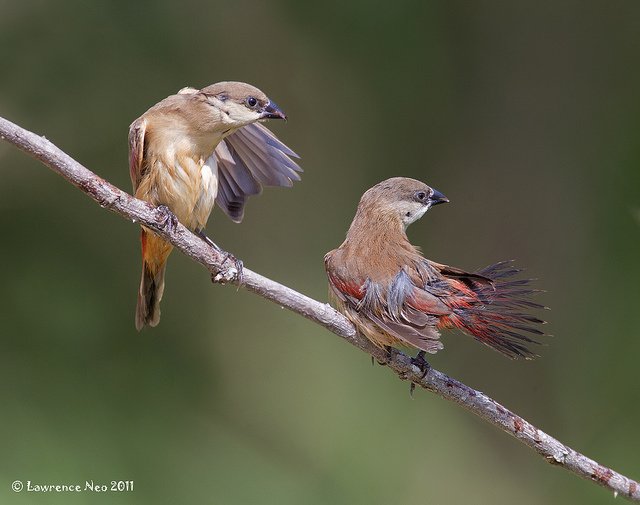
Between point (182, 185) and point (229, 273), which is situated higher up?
point (182, 185)

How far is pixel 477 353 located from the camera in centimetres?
660

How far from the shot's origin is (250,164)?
437cm

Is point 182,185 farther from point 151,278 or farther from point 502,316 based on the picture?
point 502,316

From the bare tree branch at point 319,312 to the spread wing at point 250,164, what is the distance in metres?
1.13

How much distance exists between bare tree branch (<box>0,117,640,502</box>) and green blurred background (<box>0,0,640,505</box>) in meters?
2.63

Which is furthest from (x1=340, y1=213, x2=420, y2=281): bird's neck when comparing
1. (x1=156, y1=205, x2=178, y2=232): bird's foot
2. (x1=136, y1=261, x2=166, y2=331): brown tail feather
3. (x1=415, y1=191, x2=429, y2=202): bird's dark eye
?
(x1=136, y1=261, x2=166, y2=331): brown tail feather

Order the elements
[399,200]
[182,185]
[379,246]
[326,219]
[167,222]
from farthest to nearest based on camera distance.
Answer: [326,219]
[182,185]
[399,200]
[379,246]
[167,222]

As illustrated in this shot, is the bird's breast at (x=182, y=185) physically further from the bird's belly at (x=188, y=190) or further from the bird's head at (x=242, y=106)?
the bird's head at (x=242, y=106)

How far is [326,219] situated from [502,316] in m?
3.85

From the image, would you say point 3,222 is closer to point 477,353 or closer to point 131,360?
point 131,360

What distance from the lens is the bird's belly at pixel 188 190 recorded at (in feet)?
12.8

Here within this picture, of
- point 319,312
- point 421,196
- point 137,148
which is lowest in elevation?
point 319,312

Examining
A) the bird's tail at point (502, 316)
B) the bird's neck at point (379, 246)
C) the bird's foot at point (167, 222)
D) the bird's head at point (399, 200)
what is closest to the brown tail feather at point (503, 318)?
the bird's tail at point (502, 316)

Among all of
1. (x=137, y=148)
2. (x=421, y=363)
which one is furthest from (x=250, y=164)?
(x=421, y=363)
